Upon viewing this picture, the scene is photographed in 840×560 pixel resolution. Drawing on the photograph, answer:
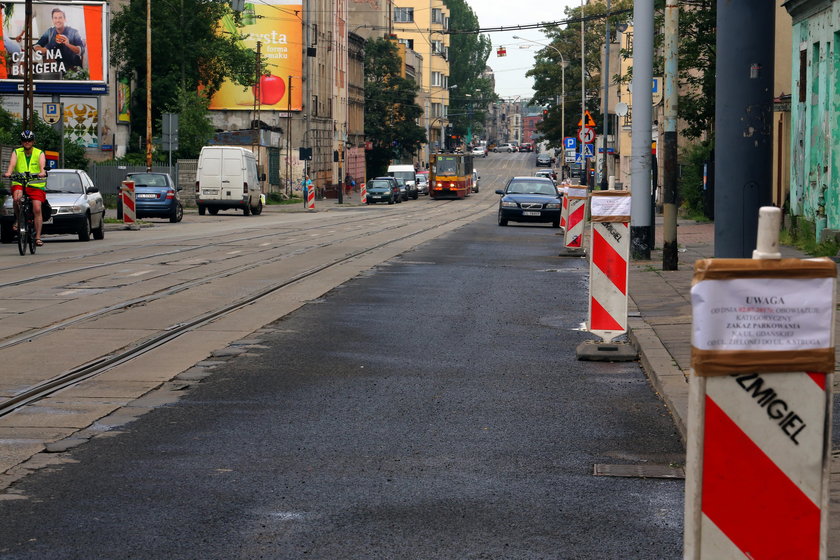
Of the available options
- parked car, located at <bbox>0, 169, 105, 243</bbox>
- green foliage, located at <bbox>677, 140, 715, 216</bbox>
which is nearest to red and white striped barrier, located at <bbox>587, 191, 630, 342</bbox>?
parked car, located at <bbox>0, 169, 105, 243</bbox>

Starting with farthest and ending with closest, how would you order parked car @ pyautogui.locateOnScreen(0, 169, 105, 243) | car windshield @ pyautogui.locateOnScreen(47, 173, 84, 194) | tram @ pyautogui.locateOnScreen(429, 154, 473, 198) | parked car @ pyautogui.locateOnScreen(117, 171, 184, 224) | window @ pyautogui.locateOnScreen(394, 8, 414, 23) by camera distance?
1. window @ pyautogui.locateOnScreen(394, 8, 414, 23)
2. tram @ pyautogui.locateOnScreen(429, 154, 473, 198)
3. parked car @ pyautogui.locateOnScreen(117, 171, 184, 224)
4. car windshield @ pyautogui.locateOnScreen(47, 173, 84, 194)
5. parked car @ pyautogui.locateOnScreen(0, 169, 105, 243)

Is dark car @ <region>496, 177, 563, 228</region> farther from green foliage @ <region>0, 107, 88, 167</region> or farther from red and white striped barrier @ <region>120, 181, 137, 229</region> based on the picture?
green foliage @ <region>0, 107, 88, 167</region>

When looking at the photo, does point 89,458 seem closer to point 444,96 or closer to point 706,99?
point 706,99

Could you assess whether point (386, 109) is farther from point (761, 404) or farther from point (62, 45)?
point (761, 404)

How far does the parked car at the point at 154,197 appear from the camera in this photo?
42.2 meters

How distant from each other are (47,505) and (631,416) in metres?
3.82

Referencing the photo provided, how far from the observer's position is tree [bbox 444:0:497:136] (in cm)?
17338

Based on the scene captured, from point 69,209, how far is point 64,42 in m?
30.3

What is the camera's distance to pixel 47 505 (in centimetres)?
597

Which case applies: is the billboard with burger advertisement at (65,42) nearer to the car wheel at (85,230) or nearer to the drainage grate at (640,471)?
the car wheel at (85,230)

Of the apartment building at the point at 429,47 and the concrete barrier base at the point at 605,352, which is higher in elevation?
the apartment building at the point at 429,47

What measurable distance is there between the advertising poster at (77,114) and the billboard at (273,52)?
1707 centimetres

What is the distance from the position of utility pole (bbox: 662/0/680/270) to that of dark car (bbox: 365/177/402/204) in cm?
5557

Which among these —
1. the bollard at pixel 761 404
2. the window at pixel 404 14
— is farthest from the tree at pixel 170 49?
the window at pixel 404 14
